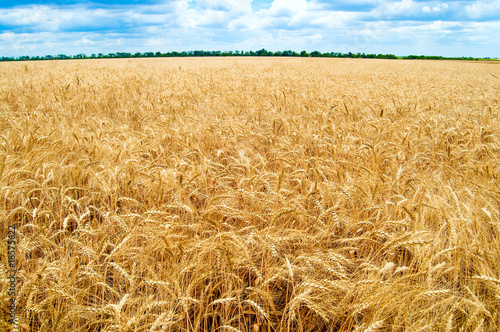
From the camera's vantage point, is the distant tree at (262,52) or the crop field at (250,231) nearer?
the crop field at (250,231)

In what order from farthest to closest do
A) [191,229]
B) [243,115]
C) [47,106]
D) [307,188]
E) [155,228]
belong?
[47,106], [243,115], [307,188], [191,229], [155,228]

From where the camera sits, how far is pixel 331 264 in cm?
147

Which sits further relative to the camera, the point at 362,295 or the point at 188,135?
the point at 188,135

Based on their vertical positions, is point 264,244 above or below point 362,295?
above

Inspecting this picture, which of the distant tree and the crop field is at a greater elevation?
the distant tree

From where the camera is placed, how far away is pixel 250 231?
177cm

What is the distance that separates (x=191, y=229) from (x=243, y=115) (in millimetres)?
2904

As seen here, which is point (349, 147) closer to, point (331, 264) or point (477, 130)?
point (331, 264)

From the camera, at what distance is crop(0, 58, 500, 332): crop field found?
1.18m

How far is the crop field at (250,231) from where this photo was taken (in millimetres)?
1179

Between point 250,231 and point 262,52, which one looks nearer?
point 250,231

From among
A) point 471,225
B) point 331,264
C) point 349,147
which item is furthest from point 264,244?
point 349,147

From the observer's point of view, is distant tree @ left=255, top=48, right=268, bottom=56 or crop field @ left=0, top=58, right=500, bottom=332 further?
distant tree @ left=255, top=48, right=268, bottom=56

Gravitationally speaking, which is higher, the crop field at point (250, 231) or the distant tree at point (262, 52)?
the distant tree at point (262, 52)
